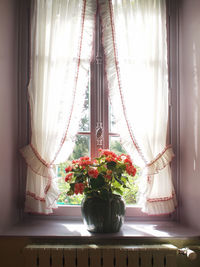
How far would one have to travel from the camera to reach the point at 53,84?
2279mm

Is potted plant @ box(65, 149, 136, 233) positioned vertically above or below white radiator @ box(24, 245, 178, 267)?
Result: above

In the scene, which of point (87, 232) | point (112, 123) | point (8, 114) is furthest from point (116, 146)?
point (8, 114)

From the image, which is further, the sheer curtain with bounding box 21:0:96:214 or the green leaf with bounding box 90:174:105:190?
the sheer curtain with bounding box 21:0:96:214

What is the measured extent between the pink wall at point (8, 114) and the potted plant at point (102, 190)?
41 centimetres

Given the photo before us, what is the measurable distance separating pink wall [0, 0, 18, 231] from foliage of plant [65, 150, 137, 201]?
41cm

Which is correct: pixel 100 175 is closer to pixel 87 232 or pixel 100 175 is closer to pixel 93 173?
pixel 93 173

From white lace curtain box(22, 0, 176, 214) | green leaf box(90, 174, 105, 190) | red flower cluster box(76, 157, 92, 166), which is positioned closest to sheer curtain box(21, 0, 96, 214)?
white lace curtain box(22, 0, 176, 214)

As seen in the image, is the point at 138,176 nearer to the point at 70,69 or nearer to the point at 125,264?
the point at 125,264

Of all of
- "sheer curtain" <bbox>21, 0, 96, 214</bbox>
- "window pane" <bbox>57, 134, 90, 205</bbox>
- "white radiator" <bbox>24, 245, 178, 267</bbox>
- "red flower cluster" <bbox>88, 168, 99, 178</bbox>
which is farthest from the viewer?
"window pane" <bbox>57, 134, 90, 205</bbox>

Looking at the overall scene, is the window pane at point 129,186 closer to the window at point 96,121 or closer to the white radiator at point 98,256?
the window at point 96,121

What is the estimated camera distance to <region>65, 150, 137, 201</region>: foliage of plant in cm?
199

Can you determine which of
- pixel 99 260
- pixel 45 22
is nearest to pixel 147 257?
pixel 99 260

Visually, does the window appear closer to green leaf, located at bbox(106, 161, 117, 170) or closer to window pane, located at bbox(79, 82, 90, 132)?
window pane, located at bbox(79, 82, 90, 132)

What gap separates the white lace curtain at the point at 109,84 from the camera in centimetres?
224
